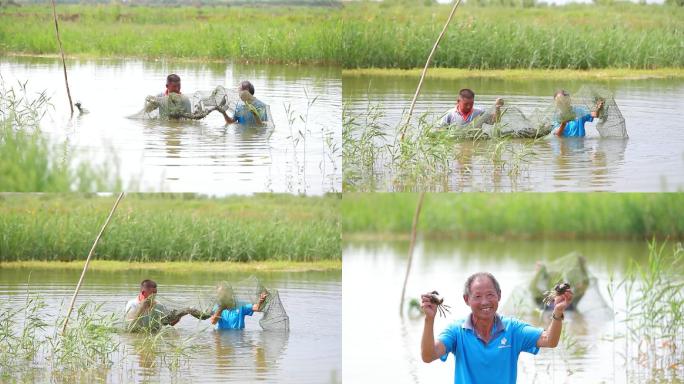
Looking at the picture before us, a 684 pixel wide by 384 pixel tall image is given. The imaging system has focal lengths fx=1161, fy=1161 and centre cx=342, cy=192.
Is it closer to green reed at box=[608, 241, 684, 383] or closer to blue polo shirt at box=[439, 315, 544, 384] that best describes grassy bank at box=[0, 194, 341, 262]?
green reed at box=[608, 241, 684, 383]

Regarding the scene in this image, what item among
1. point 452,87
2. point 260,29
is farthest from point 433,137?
point 260,29

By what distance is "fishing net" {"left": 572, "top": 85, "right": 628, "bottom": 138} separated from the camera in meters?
8.41

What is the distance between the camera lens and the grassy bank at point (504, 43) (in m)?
12.0

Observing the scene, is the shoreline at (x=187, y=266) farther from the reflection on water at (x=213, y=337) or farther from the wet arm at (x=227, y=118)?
the wet arm at (x=227, y=118)

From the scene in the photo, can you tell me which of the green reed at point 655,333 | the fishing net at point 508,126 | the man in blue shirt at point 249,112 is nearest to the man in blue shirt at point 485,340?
the green reed at point 655,333

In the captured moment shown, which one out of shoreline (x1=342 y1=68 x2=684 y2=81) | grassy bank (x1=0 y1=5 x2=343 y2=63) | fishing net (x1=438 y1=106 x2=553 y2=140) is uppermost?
grassy bank (x1=0 y1=5 x2=343 y2=63)

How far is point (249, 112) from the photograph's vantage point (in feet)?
29.5

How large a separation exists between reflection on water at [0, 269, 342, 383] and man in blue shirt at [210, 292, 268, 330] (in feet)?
0.29

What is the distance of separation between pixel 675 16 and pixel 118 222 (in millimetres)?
8261

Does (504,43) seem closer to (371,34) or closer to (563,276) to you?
(371,34)

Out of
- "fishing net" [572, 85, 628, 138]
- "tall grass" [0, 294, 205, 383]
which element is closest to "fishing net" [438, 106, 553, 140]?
"fishing net" [572, 85, 628, 138]

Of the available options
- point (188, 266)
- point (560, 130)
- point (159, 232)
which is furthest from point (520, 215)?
point (560, 130)

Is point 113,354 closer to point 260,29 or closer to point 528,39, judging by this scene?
point 528,39

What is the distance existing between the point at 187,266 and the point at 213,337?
3.50m
